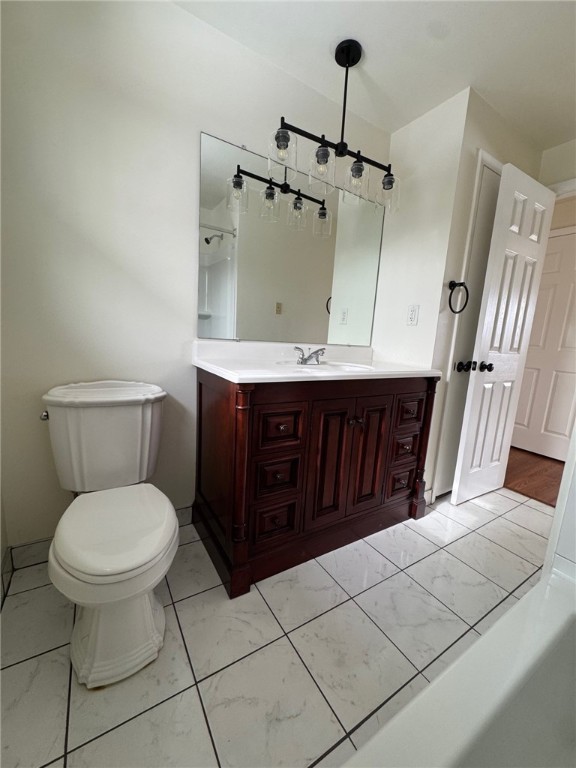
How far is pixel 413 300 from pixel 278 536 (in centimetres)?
152

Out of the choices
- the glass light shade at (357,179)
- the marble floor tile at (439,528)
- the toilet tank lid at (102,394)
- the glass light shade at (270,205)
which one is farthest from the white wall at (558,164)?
the toilet tank lid at (102,394)

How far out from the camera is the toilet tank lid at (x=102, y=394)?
1.18m

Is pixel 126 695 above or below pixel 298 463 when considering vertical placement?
below

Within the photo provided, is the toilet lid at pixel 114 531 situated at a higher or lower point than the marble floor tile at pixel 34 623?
higher

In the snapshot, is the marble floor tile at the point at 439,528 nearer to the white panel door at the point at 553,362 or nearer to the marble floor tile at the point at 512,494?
the marble floor tile at the point at 512,494

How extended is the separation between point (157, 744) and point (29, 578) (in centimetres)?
88

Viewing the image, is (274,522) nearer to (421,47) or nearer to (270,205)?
(270,205)

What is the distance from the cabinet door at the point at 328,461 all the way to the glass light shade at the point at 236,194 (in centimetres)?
110

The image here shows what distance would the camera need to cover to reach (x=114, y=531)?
970mm

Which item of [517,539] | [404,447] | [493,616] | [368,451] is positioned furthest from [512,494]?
[368,451]

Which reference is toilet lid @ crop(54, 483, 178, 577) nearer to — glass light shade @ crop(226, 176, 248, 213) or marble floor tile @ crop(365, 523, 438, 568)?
marble floor tile @ crop(365, 523, 438, 568)

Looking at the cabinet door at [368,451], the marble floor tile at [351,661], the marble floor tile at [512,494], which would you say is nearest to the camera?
the marble floor tile at [351,661]

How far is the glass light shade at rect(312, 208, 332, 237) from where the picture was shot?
1852mm

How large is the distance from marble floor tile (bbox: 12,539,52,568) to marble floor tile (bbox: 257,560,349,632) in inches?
38.0
